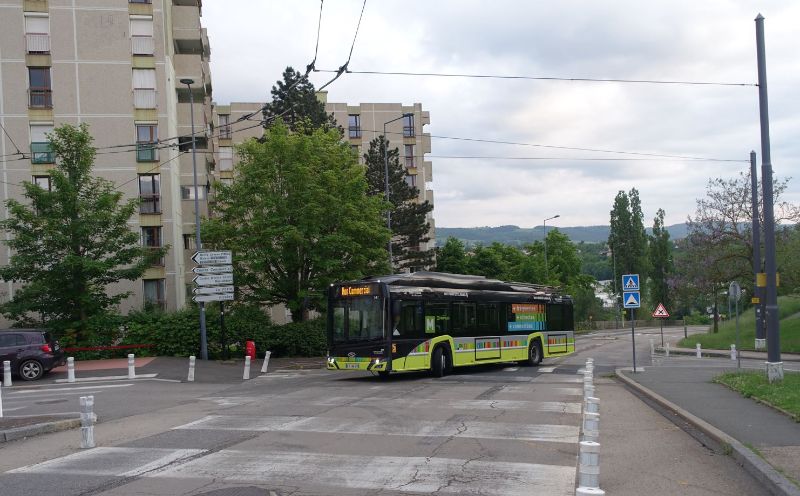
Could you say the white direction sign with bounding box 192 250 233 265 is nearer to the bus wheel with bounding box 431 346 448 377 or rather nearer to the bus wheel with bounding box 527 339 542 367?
the bus wheel with bounding box 431 346 448 377

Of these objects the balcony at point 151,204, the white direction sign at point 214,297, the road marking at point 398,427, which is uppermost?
the balcony at point 151,204

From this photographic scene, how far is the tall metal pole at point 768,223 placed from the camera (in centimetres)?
1639

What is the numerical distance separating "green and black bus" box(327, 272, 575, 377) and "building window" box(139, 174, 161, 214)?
20143mm

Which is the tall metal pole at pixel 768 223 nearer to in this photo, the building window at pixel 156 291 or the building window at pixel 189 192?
the building window at pixel 156 291

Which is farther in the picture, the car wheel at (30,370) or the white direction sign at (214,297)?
the white direction sign at (214,297)

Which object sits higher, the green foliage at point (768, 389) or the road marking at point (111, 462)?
the road marking at point (111, 462)

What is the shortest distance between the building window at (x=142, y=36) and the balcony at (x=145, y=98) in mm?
1928

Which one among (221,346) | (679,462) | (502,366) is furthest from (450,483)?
(221,346)

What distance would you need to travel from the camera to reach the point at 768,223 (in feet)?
56.2

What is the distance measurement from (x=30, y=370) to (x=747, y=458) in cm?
2231

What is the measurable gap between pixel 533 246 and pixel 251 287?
2209 inches

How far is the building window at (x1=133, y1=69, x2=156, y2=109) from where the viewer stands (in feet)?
129

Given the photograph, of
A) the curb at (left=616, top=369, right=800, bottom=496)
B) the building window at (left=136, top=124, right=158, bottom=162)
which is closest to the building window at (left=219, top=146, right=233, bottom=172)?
the building window at (left=136, top=124, right=158, bottom=162)

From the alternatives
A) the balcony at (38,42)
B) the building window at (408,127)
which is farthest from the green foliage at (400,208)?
the balcony at (38,42)
